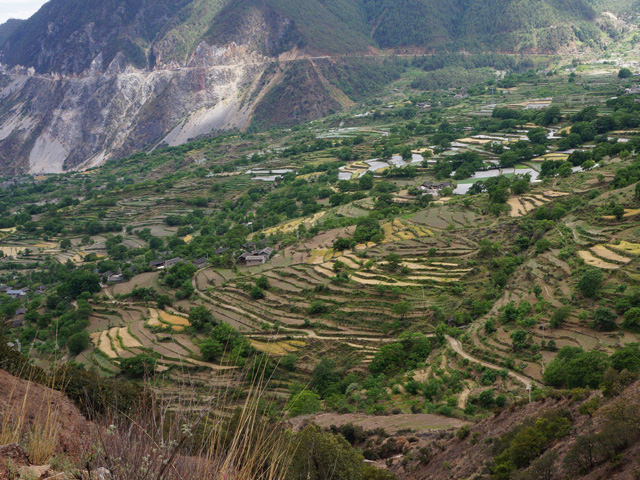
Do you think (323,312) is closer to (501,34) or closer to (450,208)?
(450,208)

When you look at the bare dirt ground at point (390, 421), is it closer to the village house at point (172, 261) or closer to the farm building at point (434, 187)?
the village house at point (172, 261)

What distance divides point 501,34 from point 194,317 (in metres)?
113

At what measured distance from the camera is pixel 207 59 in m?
112

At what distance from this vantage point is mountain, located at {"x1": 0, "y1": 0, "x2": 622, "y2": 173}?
347 ft

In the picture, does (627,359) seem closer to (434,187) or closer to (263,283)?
(263,283)

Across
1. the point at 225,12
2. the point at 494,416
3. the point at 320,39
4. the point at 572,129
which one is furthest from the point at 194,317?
the point at 225,12

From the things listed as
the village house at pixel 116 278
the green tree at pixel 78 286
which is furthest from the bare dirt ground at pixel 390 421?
the village house at pixel 116 278

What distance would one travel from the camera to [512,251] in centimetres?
2686

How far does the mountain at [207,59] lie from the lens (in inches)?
4168

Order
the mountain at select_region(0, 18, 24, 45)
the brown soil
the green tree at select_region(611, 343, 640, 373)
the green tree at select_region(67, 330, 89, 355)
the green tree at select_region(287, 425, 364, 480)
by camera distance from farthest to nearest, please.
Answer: the mountain at select_region(0, 18, 24, 45)
the green tree at select_region(67, 330, 89, 355)
the green tree at select_region(611, 343, 640, 373)
the green tree at select_region(287, 425, 364, 480)
the brown soil

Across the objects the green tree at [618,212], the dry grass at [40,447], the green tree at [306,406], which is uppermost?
the dry grass at [40,447]

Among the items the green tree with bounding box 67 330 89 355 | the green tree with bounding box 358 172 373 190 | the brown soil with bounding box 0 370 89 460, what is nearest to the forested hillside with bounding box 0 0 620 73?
the green tree with bounding box 358 172 373 190

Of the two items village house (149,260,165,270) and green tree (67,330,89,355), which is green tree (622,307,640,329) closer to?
green tree (67,330,89,355)

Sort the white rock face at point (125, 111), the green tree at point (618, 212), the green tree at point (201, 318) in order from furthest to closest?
1. the white rock face at point (125, 111)
2. the green tree at point (201, 318)
3. the green tree at point (618, 212)
